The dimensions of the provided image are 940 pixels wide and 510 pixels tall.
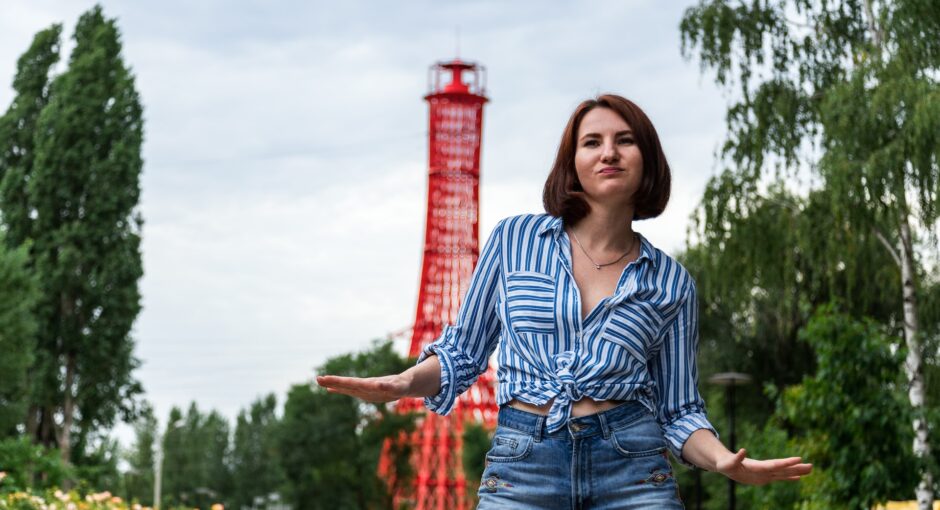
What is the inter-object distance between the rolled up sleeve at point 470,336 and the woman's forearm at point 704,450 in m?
0.49

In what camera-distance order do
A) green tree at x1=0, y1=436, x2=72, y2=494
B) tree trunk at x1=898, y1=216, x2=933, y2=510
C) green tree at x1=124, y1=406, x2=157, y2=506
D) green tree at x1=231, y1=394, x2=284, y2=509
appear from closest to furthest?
tree trunk at x1=898, y1=216, x2=933, y2=510 → green tree at x1=0, y1=436, x2=72, y2=494 → green tree at x1=231, y1=394, x2=284, y2=509 → green tree at x1=124, y1=406, x2=157, y2=506

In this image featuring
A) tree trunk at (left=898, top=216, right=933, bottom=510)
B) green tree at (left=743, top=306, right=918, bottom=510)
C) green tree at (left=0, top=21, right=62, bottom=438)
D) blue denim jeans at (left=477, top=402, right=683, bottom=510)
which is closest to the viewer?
blue denim jeans at (left=477, top=402, right=683, bottom=510)

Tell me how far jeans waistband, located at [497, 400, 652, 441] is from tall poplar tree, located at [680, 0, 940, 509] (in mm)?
13467

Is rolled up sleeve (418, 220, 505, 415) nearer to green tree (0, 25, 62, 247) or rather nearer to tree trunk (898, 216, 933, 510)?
tree trunk (898, 216, 933, 510)

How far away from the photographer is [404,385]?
3256 mm

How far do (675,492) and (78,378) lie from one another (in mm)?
34132

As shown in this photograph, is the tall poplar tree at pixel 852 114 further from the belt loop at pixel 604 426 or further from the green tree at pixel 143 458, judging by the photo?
the green tree at pixel 143 458

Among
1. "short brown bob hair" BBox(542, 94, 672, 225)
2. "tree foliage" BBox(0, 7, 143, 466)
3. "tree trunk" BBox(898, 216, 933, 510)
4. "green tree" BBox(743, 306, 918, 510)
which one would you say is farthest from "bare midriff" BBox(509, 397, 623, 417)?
"tree foliage" BBox(0, 7, 143, 466)

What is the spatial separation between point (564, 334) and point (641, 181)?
431 mm

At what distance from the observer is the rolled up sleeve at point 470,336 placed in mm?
3416

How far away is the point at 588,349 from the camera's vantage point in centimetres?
325

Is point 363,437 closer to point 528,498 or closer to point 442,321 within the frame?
point 442,321

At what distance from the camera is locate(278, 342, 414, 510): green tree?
4641cm

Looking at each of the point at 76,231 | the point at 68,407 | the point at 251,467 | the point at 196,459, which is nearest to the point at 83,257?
the point at 76,231
